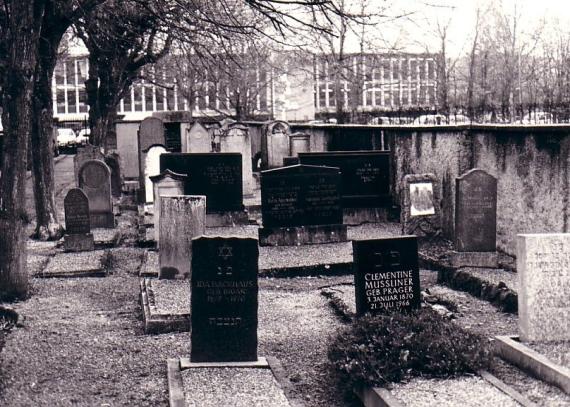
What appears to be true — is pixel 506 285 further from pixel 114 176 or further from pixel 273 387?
pixel 114 176

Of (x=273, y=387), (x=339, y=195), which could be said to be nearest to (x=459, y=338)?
(x=273, y=387)

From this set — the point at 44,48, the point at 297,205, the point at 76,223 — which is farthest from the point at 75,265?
the point at 44,48

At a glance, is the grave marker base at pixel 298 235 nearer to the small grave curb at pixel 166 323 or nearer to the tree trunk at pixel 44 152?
the tree trunk at pixel 44 152

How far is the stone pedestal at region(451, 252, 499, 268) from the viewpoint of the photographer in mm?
11414

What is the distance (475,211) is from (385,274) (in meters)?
3.46

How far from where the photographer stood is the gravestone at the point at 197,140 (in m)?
23.3

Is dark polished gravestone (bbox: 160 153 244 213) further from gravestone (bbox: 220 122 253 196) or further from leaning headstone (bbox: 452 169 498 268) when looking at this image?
leaning headstone (bbox: 452 169 498 268)

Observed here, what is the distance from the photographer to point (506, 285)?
1024 centimetres

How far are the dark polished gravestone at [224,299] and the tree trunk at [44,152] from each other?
8787mm

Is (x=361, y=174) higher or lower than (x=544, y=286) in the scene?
higher

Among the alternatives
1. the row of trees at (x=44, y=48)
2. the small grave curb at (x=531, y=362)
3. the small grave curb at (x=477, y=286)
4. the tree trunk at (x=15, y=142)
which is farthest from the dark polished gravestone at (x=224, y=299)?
the tree trunk at (x=15, y=142)

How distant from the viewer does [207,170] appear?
16.5m

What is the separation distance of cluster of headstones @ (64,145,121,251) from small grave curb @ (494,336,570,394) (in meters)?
8.19

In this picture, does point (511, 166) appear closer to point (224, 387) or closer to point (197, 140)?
point (224, 387)
